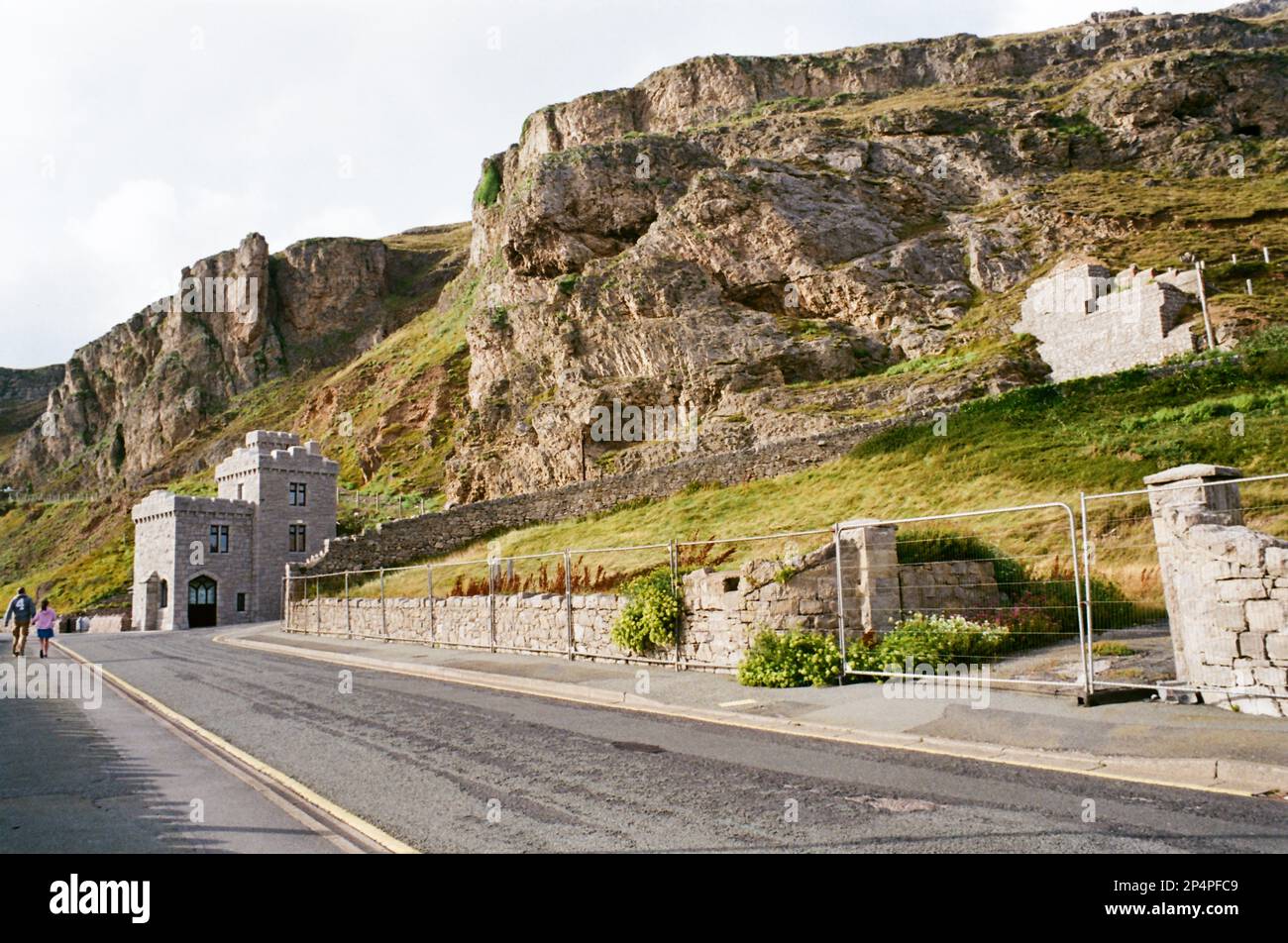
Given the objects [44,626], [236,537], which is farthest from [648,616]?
[236,537]

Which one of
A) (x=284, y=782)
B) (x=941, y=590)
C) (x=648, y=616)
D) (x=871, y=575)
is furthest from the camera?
(x=648, y=616)

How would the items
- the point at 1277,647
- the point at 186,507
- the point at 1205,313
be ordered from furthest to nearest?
the point at 186,507
the point at 1205,313
the point at 1277,647

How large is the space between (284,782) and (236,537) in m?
54.0

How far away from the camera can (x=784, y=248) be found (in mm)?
61812

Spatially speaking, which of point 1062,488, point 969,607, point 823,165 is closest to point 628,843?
point 969,607

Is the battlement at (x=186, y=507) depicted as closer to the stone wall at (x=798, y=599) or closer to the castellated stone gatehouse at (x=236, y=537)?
the castellated stone gatehouse at (x=236, y=537)

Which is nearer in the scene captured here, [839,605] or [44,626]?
[839,605]

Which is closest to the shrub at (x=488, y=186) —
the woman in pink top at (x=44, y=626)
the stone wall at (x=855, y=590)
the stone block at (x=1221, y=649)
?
the woman in pink top at (x=44, y=626)

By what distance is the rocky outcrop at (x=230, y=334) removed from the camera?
118438mm

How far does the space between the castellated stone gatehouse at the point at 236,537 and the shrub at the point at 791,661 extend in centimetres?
5019

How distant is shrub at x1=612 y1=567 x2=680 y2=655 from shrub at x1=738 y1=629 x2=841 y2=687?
2.45 metres

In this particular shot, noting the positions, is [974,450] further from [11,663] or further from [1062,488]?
[11,663]

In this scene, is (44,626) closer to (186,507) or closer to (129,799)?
(129,799)
